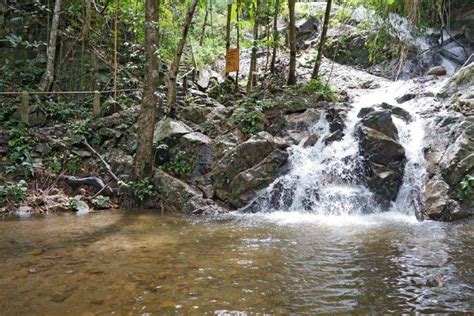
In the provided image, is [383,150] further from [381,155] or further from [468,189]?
[468,189]

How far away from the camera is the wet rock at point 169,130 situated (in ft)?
32.5

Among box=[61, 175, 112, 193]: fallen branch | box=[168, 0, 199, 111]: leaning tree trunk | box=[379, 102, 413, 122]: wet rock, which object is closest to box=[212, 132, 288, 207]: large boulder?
box=[168, 0, 199, 111]: leaning tree trunk

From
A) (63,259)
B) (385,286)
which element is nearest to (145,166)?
(63,259)

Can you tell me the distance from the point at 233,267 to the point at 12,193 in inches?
245

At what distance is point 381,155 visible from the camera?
902 centimetres

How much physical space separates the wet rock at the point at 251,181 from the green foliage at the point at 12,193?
4571 mm

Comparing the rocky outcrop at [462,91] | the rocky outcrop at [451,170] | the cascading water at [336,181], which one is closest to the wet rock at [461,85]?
the rocky outcrop at [462,91]

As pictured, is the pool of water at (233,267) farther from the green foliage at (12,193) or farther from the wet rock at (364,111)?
the wet rock at (364,111)

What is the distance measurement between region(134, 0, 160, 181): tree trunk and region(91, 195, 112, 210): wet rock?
811mm

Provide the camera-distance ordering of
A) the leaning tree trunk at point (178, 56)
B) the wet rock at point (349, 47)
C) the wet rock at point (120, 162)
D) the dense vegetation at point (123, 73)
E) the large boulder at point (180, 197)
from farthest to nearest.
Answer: the wet rock at point (349, 47), the leaning tree trunk at point (178, 56), the wet rock at point (120, 162), the dense vegetation at point (123, 73), the large boulder at point (180, 197)

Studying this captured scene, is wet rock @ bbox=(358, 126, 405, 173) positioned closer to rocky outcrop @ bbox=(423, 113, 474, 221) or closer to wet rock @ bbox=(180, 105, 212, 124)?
rocky outcrop @ bbox=(423, 113, 474, 221)

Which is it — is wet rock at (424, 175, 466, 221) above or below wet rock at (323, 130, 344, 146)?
below

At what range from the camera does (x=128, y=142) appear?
1030cm

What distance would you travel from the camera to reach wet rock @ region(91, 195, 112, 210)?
28.5 feet
